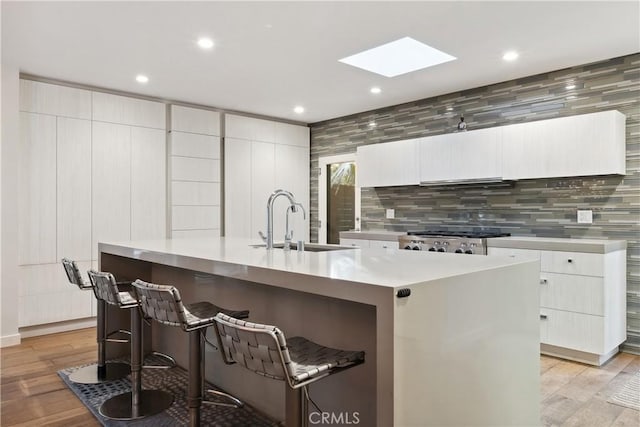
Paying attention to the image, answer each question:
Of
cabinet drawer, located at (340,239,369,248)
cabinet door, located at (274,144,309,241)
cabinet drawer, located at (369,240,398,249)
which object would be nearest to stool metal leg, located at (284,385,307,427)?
cabinet drawer, located at (369,240,398,249)

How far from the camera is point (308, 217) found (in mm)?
6840

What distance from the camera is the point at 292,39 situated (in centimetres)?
340

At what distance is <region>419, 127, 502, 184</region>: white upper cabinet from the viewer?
14.1ft

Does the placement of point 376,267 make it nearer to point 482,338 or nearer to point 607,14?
point 482,338

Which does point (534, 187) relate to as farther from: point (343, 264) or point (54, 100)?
point (54, 100)

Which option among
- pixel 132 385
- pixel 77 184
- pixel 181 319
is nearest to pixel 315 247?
pixel 181 319

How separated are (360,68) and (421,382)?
10.7ft

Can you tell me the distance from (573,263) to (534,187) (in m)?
1.01

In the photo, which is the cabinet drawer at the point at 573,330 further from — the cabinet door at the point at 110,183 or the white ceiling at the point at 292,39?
the cabinet door at the point at 110,183

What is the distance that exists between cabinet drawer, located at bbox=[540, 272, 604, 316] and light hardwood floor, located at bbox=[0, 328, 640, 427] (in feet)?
1.49

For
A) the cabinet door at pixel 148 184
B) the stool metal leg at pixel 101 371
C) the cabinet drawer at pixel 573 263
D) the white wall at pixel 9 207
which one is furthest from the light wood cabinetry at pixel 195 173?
the cabinet drawer at pixel 573 263

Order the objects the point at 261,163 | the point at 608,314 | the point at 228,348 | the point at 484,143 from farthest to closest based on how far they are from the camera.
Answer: the point at 261,163
the point at 484,143
the point at 608,314
the point at 228,348

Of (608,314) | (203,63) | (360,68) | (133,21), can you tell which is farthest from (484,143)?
(133,21)

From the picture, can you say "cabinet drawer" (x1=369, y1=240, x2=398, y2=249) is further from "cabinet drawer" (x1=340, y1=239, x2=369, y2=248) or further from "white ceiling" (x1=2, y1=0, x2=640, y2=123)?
"white ceiling" (x1=2, y1=0, x2=640, y2=123)
